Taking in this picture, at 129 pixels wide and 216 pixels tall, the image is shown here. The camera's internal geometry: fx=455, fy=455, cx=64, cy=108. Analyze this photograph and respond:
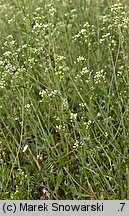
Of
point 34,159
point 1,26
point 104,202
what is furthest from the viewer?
point 1,26

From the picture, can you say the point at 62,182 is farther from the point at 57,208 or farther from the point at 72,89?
the point at 72,89

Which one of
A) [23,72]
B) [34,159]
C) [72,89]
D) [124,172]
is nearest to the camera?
[124,172]

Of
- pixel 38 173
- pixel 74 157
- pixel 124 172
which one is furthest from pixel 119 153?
pixel 38 173

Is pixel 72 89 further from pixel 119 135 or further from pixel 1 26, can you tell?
pixel 1 26

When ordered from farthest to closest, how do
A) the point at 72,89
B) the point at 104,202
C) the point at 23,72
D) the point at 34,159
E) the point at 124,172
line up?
the point at 72,89 < the point at 23,72 < the point at 34,159 < the point at 124,172 < the point at 104,202

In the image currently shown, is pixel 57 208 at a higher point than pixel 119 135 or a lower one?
A: lower

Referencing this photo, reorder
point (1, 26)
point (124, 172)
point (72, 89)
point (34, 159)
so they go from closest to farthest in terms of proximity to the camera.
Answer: point (124, 172), point (34, 159), point (72, 89), point (1, 26)

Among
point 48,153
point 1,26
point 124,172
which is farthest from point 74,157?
point 1,26

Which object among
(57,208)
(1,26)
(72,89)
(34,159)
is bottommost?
(57,208)

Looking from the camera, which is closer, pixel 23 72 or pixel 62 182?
pixel 62 182
